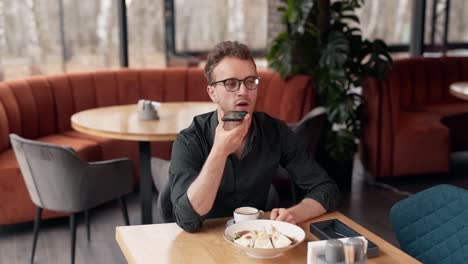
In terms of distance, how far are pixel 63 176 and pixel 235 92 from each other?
170cm

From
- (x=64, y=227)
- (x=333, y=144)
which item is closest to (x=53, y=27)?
(x=64, y=227)

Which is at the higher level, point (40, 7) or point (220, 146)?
point (40, 7)

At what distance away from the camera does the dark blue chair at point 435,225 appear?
5.94ft

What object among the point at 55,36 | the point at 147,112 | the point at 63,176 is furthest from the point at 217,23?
the point at 63,176

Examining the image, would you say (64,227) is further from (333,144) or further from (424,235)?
(424,235)

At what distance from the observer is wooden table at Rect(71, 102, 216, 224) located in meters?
3.53

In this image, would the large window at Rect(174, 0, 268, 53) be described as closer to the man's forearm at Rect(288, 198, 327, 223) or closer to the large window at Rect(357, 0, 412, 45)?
the large window at Rect(357, 0, 412, 45)

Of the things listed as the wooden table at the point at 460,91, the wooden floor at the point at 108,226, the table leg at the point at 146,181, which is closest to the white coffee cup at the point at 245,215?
the table leg at the point at 146,181

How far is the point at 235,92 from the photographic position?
6.57 feet

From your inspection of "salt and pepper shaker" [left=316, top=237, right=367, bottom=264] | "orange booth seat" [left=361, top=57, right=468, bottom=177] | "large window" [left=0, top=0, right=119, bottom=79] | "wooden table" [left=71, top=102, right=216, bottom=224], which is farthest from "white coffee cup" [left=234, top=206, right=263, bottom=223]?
"large window" [left=0, top=0, right=119, bottom=79]

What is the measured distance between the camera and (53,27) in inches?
219

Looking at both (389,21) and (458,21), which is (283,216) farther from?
(458,21)

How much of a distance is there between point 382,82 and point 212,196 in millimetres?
3495

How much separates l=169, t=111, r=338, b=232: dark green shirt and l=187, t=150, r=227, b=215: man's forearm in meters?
0.11
